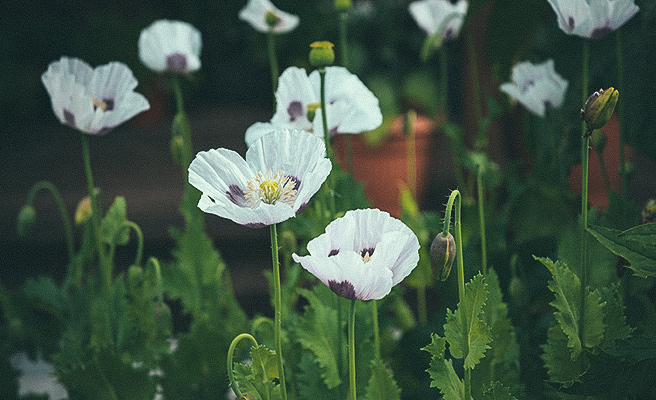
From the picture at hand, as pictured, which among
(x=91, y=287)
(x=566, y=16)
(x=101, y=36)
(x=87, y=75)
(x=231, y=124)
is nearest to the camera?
(x=566, y=16)

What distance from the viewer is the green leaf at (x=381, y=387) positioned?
1.63 feet

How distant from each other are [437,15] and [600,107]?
51cm

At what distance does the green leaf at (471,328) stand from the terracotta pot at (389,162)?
1.25 m

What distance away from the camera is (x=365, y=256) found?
429 millimetres

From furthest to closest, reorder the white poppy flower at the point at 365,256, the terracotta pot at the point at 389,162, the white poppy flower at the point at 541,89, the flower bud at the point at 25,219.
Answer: the terracotta pot at the point at 389,162, the flower bud at the point at 25,219, the white poppy flower at the point at 541,89, the white poppy flower at the point at 365,256

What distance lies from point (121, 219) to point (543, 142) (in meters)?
0.51

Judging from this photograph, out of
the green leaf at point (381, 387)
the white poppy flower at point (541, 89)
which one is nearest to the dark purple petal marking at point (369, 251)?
the green leaf at point (381, 387)

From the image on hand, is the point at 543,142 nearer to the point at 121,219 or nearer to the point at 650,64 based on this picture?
the point at 650,64

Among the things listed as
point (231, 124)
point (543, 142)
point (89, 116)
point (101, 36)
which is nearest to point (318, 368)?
point (89, 116)

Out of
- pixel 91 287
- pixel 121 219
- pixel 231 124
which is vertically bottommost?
pixel 231 124

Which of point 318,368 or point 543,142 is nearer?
point 318,368

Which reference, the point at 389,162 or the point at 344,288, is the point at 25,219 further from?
the point at 389,162

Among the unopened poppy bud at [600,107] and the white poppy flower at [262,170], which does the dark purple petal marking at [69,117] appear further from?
the unopened poppy bud at [600,107]

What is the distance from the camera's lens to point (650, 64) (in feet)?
2.17
